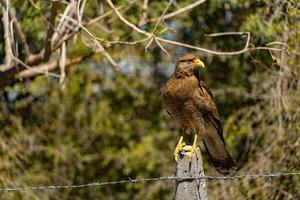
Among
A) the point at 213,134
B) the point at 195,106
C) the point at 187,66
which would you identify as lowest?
the point at 213,134

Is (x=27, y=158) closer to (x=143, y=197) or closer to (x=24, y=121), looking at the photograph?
(x=24, y=121)

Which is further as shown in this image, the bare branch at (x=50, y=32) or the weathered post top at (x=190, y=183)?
the bare branch at (x=50, y=32)

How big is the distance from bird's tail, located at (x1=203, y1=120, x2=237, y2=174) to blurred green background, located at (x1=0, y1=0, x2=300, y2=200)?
5.50 ft

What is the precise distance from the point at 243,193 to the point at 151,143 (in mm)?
2821

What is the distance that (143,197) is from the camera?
10047mm

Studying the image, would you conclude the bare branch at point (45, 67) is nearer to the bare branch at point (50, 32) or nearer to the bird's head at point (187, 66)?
the bare branch at point (50, 32)

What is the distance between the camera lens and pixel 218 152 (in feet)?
19.5

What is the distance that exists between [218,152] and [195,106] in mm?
383

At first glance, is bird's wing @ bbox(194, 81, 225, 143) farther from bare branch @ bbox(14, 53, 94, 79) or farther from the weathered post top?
bare branch @ bbox(14, 53, 94, 79)

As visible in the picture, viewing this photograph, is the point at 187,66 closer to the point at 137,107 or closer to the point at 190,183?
the point at 190,183

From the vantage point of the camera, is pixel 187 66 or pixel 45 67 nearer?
pixel 187 66

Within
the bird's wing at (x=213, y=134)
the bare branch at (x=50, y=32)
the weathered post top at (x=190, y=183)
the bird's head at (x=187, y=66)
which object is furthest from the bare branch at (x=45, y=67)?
the weathered post top at (x=190, y=183)

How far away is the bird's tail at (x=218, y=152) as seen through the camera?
584cm

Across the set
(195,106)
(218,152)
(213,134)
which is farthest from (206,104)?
(218,152)
